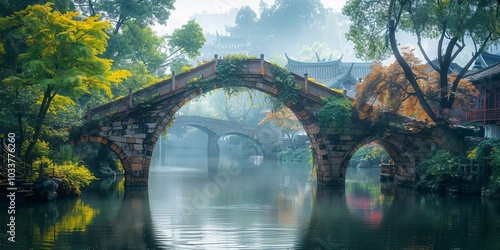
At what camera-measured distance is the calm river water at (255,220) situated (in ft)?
56.0

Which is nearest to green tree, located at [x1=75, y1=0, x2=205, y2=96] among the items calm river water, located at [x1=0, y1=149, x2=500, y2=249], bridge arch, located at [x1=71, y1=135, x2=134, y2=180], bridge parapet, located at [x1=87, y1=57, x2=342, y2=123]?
bridge parapet, located at [x1=87, y1=57, x2=342, y2=123]

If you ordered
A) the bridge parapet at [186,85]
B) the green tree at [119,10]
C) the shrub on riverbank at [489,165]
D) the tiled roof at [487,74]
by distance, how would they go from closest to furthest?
the shrub on riverbank at [489,165], the bridge parapet at [186,85], the tiled roof at [487,74], the green tree at [119,10]

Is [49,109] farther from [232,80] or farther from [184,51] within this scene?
[184,51]

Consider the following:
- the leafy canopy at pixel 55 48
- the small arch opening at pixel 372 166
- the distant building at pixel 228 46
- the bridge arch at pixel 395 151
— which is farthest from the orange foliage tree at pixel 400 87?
the distant building at pixel 228 46

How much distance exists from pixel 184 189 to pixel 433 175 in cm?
1242

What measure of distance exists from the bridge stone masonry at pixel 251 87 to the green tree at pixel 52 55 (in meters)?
5.75

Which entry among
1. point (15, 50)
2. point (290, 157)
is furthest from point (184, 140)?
point (15, 50)

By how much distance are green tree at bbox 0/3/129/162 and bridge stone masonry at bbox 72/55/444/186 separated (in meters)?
5.75

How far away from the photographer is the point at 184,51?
147 ft

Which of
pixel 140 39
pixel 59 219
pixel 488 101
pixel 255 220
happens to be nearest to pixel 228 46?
pixel 140 39

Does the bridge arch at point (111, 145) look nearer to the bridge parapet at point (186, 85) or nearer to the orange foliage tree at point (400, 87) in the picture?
the bridge parapet at point (186, 85)

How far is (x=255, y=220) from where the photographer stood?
21.8 meters

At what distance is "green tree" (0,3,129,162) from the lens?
24.0 m

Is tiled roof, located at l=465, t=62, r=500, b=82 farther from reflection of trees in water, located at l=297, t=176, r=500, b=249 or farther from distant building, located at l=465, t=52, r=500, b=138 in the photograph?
reflection of trees in water, located at l=297, t=176, r=500, b=249
